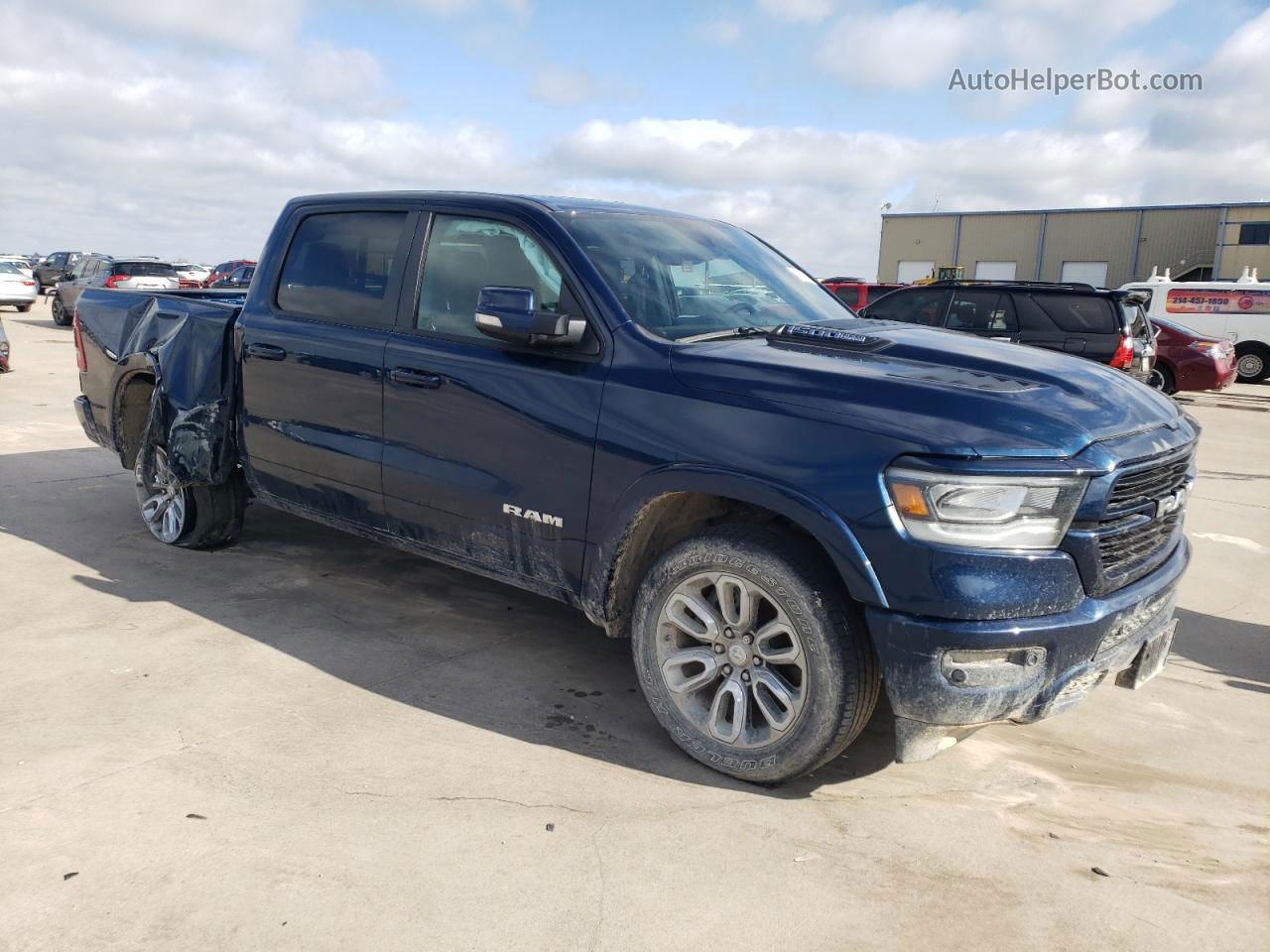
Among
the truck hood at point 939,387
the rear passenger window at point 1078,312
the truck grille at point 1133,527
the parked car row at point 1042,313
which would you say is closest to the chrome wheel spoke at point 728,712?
the truck hood at point 939,387

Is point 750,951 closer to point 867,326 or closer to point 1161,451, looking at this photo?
point 1161,451

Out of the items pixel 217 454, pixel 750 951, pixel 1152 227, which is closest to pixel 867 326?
pixel 750 951

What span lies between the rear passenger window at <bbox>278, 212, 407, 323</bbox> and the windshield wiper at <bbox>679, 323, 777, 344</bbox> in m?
1.48

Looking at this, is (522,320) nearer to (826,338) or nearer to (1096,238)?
(826,338)

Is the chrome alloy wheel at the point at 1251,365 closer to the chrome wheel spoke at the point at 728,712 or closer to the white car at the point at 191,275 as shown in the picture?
the chrome wheel spoke at the point at 728,712

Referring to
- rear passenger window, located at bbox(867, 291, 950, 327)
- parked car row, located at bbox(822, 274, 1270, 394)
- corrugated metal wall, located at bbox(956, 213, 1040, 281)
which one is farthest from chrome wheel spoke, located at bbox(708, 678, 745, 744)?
corrugated metal wall, located at bbox(956, 213, 1040, 281)

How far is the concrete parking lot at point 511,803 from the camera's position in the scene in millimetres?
2611

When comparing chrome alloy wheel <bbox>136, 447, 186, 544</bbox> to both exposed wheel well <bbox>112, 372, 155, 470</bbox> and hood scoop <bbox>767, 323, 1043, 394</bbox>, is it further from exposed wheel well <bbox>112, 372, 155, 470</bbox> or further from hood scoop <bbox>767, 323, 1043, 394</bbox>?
hood scoop <bbox>767, 323, 1043, 394</bbox>

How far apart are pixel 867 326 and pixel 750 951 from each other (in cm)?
252

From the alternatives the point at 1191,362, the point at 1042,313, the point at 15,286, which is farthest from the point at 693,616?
the point at 15,286

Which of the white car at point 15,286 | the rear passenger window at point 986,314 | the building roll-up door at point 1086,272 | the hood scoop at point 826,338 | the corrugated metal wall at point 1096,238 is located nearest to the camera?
the hood scoop at point 826,338

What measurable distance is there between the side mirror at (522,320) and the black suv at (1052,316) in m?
7.78

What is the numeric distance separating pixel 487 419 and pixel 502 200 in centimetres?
94

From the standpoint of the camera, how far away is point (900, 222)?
49438 mm
